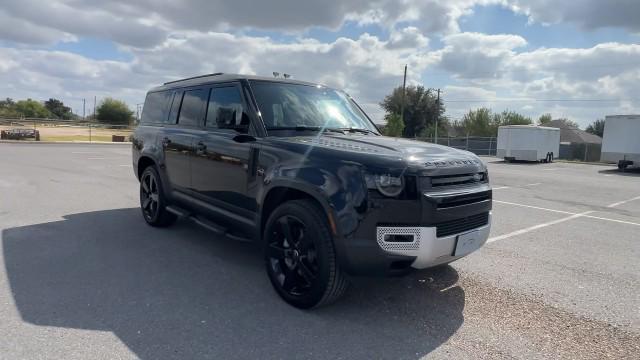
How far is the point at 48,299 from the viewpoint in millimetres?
3869

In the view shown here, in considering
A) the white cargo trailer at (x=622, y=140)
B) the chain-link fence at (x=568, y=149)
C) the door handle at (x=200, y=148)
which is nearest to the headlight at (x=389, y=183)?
the door handle at (x=200, y=148)

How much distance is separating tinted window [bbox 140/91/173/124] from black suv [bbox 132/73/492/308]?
0.65m

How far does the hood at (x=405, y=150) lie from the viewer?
11.6ft

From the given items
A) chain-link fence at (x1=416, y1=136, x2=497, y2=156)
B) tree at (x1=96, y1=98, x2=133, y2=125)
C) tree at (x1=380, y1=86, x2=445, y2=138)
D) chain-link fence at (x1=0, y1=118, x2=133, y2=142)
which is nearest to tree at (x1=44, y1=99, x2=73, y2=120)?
tree at (x1=96, y1=98, x2=133, y2=125)

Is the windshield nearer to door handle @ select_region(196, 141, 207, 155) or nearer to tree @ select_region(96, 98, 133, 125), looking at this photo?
door handle @ select_region(196, 141, 207, 155)

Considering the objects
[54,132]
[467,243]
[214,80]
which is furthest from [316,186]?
[54,132]

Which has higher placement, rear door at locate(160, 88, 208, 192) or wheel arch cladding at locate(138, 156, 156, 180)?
rear door at locate(160, 88, 208, 192)

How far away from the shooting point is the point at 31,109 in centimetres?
8706

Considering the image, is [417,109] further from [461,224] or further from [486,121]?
[461,224]

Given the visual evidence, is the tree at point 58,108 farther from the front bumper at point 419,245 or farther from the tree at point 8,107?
the front bumper at point 419,245

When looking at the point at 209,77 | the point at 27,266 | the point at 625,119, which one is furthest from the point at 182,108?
the point at 625,119

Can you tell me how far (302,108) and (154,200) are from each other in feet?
9.33

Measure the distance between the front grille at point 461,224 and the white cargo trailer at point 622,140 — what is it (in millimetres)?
24678

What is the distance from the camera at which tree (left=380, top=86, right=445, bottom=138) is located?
61.4 metres
